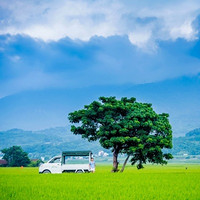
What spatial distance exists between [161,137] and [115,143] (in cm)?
499

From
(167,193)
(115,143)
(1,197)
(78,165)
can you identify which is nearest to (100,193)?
(167,193)

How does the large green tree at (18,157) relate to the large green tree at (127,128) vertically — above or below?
above

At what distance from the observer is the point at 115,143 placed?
3759 centimetres

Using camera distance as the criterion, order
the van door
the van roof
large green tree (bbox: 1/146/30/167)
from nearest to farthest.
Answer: the van door < the van roof < large green tree (bbox: 1/146/30/167)

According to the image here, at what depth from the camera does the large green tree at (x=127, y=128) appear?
37000 mm

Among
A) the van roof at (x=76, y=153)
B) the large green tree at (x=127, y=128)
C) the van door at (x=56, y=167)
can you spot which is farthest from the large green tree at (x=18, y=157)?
the van door at (x=56, y=167)

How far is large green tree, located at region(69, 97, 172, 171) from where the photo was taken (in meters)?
37.0

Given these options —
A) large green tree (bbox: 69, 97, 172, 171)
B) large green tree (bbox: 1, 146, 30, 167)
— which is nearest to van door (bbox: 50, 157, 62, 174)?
large green tree (bbox: 69, 97, 172, 171)

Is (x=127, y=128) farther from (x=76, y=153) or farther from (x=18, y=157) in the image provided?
(x=18, y=157)

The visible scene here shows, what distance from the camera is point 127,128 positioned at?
3766 centimetres

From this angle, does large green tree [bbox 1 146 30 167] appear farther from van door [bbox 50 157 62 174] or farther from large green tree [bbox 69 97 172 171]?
van door [bbox 50 157 62 174]

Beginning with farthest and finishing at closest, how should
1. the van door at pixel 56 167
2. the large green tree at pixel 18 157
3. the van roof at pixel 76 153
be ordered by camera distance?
the large green tree at pixel 18 157
the van roof at pixel 76 153
the van door at pixel 56 167

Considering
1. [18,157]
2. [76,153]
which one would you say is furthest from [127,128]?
[18,157]

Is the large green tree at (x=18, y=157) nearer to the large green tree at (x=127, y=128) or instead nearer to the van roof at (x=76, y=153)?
the large green tree at (x=127, y=128)
